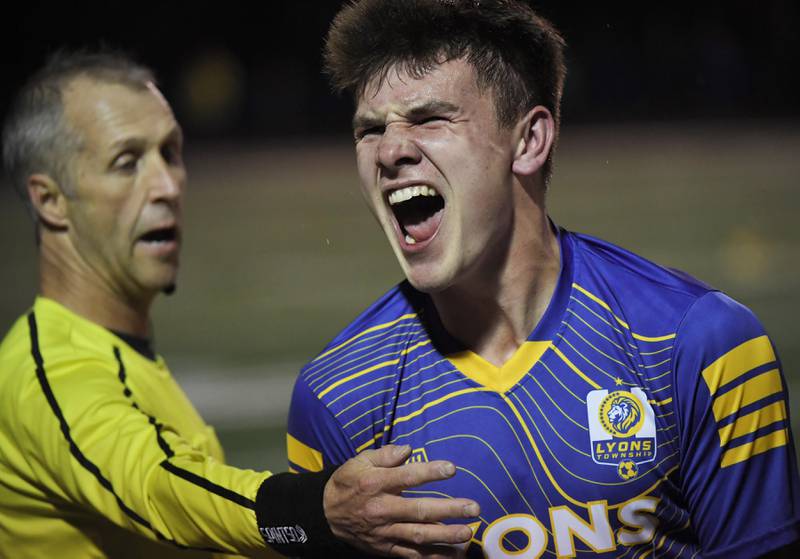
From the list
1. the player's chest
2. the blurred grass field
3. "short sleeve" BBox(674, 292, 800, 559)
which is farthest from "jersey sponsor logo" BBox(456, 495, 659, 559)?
the blurred grass field

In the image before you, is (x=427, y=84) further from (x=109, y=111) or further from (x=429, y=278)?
(x=109, y=111)

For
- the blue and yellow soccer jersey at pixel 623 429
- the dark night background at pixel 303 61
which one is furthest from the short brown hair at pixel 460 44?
the dark night background at pixel 303 61

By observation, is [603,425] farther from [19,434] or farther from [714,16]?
[714,16]

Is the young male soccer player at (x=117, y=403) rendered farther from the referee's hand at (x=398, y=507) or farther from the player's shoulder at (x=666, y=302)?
the player's shoulder at (x=666, y=302)

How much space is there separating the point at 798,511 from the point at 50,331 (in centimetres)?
229

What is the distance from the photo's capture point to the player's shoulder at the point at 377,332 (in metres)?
2.87

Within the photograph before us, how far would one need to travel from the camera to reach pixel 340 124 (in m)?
27.5

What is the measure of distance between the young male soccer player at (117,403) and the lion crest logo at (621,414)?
0.43 meters

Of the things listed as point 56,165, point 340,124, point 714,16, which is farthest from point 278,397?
point 340,124

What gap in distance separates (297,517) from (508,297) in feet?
2.45

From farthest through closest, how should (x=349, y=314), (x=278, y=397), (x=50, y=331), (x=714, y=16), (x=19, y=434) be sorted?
(x=714, y=16) → (x=349, y=314) → (x=278, y=397) → (x=50, y=331) → (x=19, y=434)

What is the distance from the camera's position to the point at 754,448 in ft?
8.64

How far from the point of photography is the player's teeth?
268 cm

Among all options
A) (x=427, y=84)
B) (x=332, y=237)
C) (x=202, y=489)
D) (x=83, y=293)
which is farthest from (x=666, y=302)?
(x=332, y=237)
